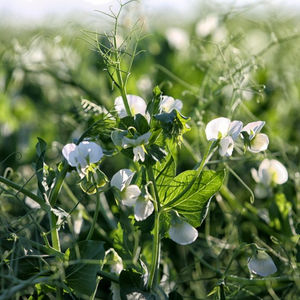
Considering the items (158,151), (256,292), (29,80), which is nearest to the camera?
(158,151)

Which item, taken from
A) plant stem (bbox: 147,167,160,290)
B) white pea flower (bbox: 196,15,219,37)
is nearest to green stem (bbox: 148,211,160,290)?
plant stem (bbox: 147,167,160,290)

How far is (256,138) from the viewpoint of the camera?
2.28 feet

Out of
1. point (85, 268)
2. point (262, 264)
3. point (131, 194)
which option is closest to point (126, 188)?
point (131, 194)

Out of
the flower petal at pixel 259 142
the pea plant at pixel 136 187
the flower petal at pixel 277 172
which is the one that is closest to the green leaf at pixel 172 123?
the pea plant at pixel 136 187

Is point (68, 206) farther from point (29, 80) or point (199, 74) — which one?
point (29, 80)

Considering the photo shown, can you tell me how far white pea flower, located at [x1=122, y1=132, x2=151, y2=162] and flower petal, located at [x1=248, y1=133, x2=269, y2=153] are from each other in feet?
0.52

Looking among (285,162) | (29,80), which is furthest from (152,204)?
(29,80)

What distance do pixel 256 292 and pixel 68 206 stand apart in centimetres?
44

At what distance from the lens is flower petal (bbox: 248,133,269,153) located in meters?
0.69

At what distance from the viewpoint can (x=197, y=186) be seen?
2.26 ft

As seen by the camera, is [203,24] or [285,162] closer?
[285,162]

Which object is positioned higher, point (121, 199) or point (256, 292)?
point (121, 199)

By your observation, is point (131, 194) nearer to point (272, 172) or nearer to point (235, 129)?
point (235, 129)

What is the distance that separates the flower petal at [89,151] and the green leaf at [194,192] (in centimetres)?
12
